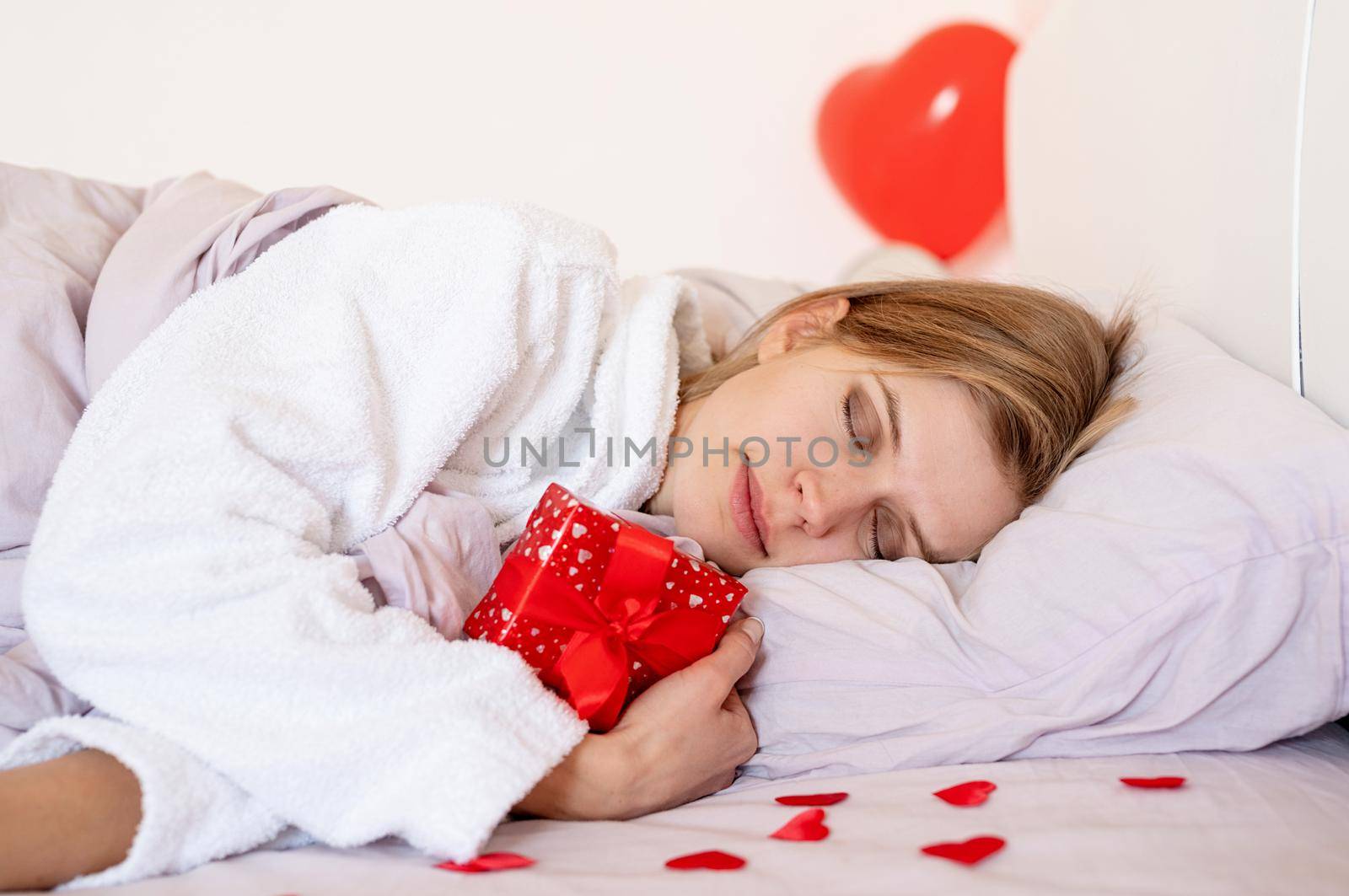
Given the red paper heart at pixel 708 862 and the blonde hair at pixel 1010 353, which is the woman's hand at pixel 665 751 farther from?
the blonde hair at pixel 1010 353

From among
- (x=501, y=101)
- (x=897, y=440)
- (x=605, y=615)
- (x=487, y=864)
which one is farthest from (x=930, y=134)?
(x=487, y=864)

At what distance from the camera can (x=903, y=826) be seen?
0.81 m

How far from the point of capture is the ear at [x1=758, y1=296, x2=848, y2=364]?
1311 millimetres

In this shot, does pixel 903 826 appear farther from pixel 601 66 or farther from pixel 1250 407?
pixel 601 66

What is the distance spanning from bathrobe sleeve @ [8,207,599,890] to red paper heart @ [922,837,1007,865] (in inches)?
11.1

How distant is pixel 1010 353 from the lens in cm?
120

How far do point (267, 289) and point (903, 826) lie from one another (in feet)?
2.47

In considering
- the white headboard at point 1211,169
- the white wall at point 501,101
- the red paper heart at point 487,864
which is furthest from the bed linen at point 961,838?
the white wall at point 501,101

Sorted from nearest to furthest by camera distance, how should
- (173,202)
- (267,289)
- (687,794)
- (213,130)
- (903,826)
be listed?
(903,826) → (687,794) → (267,289) → (173,202) → (213,130)

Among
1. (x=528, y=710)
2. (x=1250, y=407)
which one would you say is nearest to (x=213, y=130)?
(x=528, y=710)

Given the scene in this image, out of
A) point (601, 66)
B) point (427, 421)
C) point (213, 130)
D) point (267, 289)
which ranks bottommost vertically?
point (427, 421)

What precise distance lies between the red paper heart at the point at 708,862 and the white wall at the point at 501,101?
2.17 m

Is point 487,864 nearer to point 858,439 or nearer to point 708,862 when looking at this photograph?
point 708,862

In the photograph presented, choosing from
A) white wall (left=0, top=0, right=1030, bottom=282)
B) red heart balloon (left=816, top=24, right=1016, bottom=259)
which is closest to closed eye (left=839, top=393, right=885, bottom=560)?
red heart balloon (left=816, top=24, right=1016, bottom=259)
